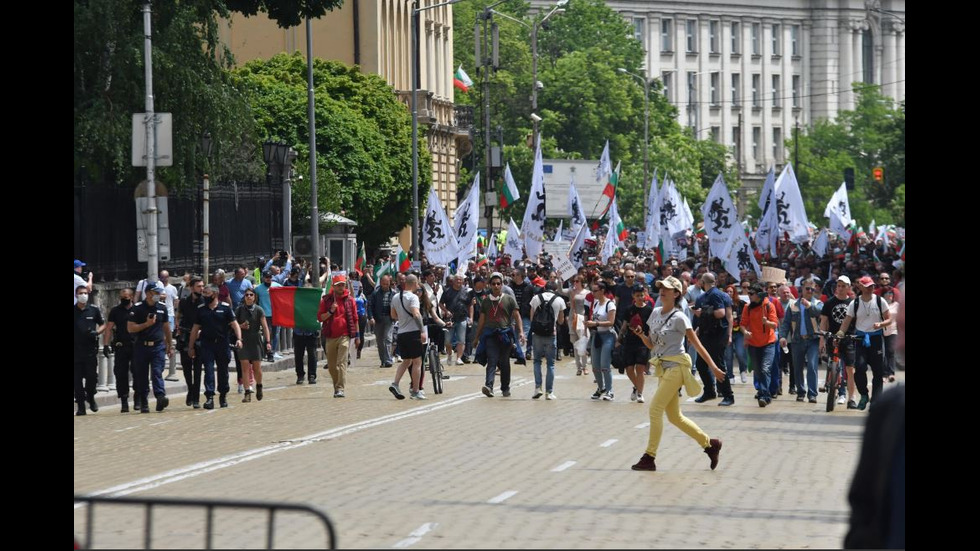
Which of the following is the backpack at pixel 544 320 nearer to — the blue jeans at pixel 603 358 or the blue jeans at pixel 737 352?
the blue jeans at pixel 603 358

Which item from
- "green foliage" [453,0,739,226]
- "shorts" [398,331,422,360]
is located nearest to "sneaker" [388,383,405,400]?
"shorts" [398,331,422,360]

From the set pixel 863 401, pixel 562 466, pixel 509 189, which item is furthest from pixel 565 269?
pixel 562 466

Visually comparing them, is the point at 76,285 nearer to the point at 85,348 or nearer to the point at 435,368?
the point at 85,348

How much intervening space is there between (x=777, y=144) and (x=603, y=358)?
124547mm

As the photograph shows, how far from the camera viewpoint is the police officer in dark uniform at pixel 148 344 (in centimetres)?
2392

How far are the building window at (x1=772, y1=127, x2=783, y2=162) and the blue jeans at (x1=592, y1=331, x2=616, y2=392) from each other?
122m

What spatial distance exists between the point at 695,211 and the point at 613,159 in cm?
524

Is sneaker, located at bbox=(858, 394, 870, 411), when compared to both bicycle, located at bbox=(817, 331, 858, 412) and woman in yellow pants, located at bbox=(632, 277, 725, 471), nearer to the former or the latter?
bicycle, located at bbox=(817, 331, 858, 412)

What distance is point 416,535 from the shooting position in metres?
12.1

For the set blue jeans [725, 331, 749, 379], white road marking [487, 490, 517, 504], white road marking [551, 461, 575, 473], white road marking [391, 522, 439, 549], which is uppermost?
blue jeans [725, 331, 749, 379]

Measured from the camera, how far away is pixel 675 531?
490 inches

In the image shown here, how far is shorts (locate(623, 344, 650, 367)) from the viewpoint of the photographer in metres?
24.4
